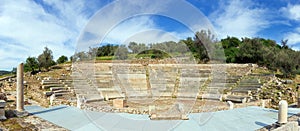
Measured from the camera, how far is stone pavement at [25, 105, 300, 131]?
8.01 meters

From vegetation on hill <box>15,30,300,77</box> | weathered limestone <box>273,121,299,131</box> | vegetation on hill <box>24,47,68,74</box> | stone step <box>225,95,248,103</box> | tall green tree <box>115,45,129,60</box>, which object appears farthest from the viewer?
vegetation on hill <box>24,47,68,74</box>

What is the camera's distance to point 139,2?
10.7m

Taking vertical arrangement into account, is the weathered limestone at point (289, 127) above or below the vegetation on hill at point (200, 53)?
below

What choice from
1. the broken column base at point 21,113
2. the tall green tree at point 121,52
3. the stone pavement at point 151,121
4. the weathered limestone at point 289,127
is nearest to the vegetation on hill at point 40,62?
the tall green tree at point 121,52

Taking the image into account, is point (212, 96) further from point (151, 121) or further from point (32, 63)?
point (32, 63)

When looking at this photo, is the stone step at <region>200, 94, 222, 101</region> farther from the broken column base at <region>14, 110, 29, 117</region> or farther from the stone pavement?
the broken column base at <region>14, 110, 29, 117</region>

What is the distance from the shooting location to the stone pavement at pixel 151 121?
8014 millimetres

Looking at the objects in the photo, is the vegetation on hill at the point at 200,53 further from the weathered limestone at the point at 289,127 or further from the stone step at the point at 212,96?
the weathered limestone at the point at 289,127

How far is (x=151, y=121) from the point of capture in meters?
8.98

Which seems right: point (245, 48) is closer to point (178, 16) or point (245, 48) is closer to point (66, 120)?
point (178, 16)

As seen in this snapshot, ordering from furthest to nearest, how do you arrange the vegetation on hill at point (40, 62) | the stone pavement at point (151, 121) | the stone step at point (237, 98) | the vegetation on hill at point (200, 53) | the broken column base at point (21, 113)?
the vegetation on hill at point (40, 62) < the vegetation on hill at point (200, 53) < the stone step at point (237, 98) < the broken column base at point (21, 113) < the stone pavement at point (151, 121)

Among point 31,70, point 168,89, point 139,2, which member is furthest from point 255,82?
point 31,70

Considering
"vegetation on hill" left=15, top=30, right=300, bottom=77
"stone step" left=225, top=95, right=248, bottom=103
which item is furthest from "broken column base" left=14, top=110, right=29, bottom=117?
"stone step" left=225, top=95, right=248, bottom=103

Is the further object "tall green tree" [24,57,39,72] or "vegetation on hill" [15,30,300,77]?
"tall green tree" [24,57,39,72]
